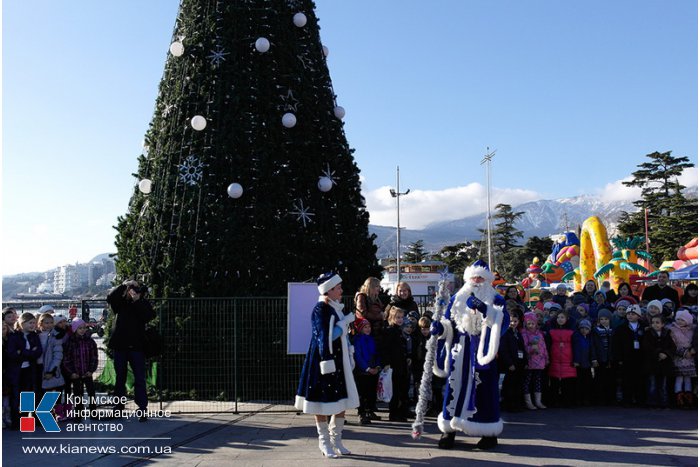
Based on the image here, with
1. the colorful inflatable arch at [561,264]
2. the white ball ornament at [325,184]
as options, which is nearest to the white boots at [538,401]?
the white ball ornament at [325,184]

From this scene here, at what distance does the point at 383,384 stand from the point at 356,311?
109cm

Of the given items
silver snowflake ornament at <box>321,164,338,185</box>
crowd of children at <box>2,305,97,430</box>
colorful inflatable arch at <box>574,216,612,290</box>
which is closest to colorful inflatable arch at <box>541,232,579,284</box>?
colorful inflatable arch at <box>574,216,612,290</box>

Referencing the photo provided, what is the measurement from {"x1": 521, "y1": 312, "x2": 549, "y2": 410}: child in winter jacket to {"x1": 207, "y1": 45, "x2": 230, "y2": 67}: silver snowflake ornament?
6808 mm

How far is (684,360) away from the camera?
371 inches

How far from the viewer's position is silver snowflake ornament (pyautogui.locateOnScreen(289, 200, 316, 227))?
10500mm

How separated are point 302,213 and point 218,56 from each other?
10.3 ft

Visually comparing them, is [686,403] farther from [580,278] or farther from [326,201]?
[580,278]

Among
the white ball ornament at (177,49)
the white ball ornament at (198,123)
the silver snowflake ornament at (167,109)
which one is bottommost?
the white ball ornament at (198,123)

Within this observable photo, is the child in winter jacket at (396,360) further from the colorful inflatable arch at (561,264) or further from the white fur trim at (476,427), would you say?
the colorful inflatable arch at (561,264)

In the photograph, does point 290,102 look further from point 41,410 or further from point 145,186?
point 41,410

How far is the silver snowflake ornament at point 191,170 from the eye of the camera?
1045 centimetres

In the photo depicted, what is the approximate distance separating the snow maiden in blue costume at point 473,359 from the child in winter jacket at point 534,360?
9.09 feet

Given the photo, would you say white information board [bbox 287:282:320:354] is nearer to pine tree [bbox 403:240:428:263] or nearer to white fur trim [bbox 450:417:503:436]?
white fur trim [bbox 450:417:503:436]

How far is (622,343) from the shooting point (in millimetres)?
9781
